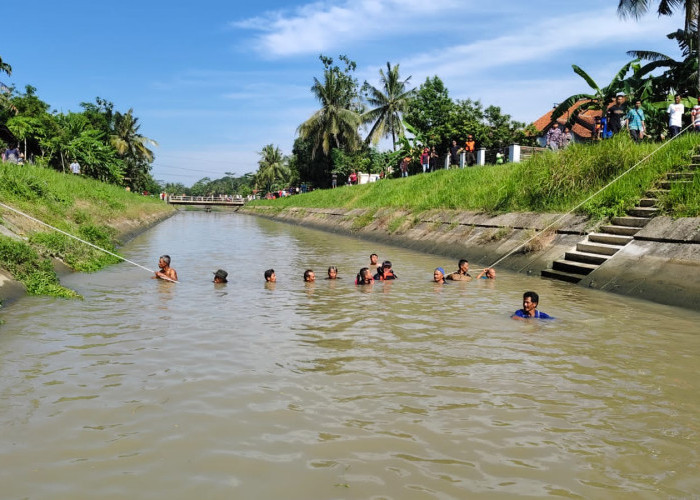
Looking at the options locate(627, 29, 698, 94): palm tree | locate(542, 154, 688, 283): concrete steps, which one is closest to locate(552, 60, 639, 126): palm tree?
locate(627, 29, 698, 94): palm tree

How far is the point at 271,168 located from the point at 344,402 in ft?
298

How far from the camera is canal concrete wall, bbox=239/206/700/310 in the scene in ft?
34.8

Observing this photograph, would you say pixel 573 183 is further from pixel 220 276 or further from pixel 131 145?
pixel 131 145

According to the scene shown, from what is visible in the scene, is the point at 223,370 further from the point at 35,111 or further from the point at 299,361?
the point at 35,111

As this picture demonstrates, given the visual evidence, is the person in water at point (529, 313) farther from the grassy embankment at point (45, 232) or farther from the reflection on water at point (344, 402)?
the grassy embankment at point (45, 232)

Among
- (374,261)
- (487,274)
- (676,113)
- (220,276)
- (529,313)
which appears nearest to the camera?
(529,313)

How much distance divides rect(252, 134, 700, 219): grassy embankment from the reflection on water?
5.71 m

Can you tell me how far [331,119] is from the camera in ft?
190

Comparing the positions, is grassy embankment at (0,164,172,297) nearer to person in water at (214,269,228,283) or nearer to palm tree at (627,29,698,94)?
person in water at (214,269,228,283)

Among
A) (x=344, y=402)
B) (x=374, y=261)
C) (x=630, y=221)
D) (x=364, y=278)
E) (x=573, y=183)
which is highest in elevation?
(x=573, y=183)

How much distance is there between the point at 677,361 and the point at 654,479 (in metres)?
3.29

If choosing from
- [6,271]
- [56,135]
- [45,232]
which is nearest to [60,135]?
[56,135]

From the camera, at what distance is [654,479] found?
3.78 metres

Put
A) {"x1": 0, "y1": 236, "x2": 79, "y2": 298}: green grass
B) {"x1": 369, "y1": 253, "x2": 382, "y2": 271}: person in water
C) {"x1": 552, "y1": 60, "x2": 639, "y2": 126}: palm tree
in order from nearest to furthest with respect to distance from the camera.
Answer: {"x1": 0, "y1": 236, "x2": 79, "y2": 298}: green grass, {"x1": 369, "y1": 253, "x2": 382, "y2": 271}: person in water, {"x1": 552, "y1": 60, "x2": 639, "y2": 126}: palm tree
